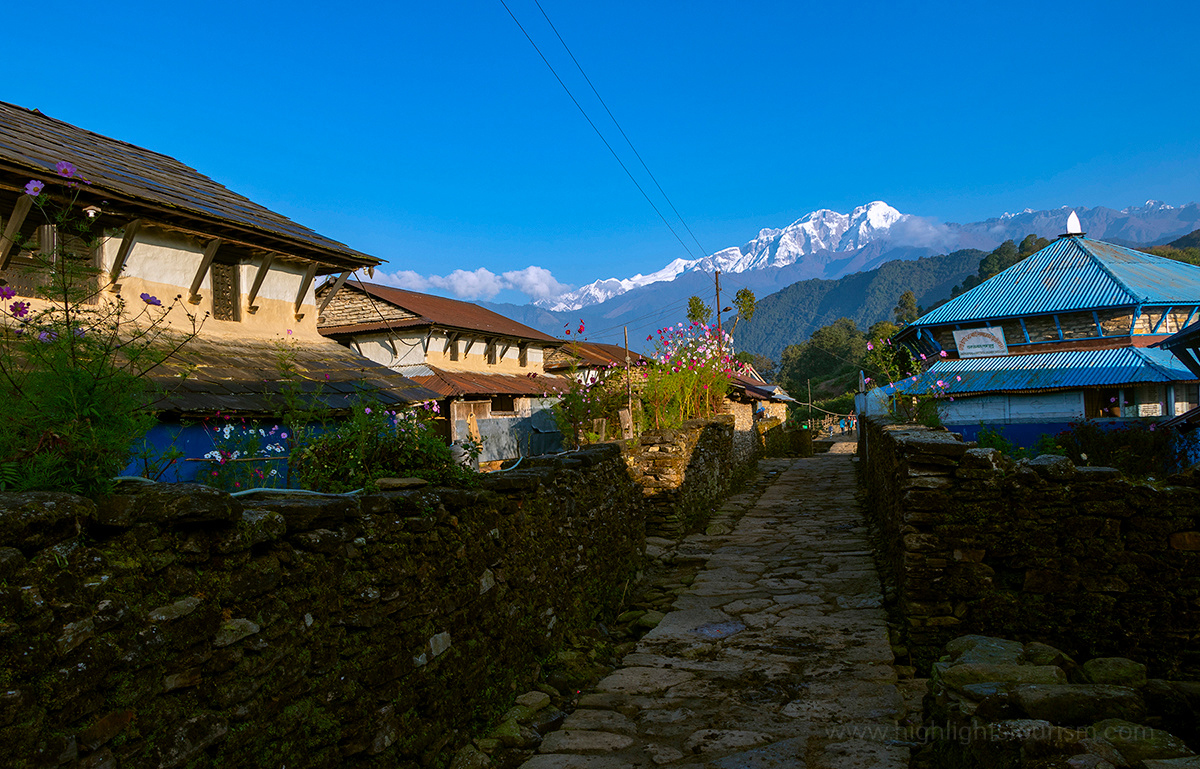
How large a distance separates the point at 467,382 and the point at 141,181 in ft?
41.6

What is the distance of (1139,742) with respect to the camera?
8.16 feet

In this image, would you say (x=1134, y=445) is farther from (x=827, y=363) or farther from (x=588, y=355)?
(x=827, y=363)

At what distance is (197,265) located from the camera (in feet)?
32.8

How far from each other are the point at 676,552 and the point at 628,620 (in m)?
2.56

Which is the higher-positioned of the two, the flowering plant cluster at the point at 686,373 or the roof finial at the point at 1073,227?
the roof finial at the point at 1073,227

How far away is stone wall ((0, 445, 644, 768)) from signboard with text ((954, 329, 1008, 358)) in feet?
89.1

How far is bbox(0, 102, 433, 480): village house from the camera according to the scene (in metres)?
7.50

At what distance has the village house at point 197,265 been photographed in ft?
24.6

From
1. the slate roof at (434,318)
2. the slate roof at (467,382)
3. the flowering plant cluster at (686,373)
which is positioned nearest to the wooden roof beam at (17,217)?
the flowering plant cluster at (686,373)

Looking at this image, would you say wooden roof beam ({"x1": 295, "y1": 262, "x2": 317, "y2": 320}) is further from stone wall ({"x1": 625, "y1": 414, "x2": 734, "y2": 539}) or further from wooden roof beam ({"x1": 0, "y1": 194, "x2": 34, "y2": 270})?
stone wall ({"x1": 625, "y1": 414, "x2": 734, "y2": 539})

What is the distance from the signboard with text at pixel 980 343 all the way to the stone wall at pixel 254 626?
89.1ft

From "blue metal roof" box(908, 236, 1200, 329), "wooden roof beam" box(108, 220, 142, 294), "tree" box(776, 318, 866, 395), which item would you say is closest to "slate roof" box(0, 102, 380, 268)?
"wooden roof beam" box(108, 220, 142, 294)

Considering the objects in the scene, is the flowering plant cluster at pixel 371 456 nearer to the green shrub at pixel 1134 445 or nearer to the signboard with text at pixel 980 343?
the green shrub at pixel 1134 445

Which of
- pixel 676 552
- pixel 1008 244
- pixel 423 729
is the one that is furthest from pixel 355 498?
pixel 1008 244
